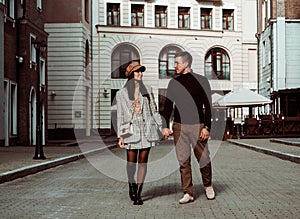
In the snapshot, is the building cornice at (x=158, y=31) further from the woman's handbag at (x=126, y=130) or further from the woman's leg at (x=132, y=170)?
the woman's handbag at (x=126, y=130)

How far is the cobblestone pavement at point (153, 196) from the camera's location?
820 cm

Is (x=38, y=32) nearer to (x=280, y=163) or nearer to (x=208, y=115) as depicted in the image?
(x=280, y=163)

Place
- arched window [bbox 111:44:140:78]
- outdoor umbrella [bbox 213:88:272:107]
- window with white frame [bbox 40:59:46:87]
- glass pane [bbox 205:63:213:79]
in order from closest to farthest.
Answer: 1. window with white frame [bbox 40:59:46:87]
2. outdoor umbrella [bbox 213:88:272:107]
3. arched window [bbox 111:44:140:78]
4. glass pane [bbox 205:63:213:79]

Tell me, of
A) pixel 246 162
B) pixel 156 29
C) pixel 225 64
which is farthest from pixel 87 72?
pixel 246 162

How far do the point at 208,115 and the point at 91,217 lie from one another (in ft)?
7.51

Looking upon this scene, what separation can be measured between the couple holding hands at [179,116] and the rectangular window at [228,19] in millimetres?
44640

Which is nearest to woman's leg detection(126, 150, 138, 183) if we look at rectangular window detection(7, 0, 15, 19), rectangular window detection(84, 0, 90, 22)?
rectangular window detection(7, 0, 15, 19)

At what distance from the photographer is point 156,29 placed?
167 ft

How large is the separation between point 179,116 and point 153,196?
1580 mm

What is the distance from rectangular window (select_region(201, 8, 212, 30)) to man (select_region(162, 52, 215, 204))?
4393 centimetres

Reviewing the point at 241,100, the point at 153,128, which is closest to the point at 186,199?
the point at 153,128

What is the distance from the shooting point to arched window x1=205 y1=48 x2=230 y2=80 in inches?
2063

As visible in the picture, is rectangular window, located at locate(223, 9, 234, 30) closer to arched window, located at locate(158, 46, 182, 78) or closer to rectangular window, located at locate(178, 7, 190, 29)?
rectangular window, located at locate(178, 7, 190, 29)

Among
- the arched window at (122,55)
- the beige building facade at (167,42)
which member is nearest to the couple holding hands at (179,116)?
the beige building facade at (167,42)
